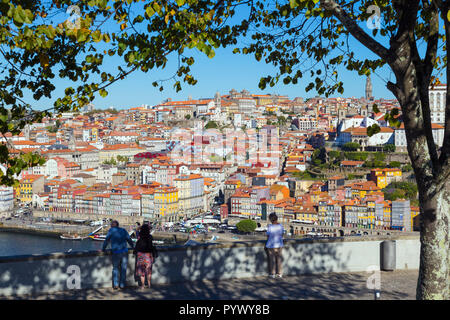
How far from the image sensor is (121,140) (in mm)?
42281

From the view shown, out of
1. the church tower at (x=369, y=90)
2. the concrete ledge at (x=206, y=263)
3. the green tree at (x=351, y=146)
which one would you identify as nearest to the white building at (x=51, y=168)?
the green tree at (x=351, y=146)

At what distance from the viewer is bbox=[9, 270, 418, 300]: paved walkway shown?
89.9 inches

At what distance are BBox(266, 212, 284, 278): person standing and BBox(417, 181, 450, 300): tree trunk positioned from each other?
1.01m

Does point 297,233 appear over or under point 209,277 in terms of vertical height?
under

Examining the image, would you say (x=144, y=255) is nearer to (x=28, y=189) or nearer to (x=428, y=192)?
(x=428, y=192)

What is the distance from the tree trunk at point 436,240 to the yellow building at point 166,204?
22.6m

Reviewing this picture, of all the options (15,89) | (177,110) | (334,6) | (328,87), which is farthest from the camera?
(177,110)

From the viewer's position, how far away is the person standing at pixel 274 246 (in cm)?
258

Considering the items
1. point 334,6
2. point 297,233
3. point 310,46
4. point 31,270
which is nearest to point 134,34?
point 334,6

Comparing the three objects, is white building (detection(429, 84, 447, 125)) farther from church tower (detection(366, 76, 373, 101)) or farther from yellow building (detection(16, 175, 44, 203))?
church tower (detection(366, 76, 373, 101))

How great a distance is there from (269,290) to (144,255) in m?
0.60

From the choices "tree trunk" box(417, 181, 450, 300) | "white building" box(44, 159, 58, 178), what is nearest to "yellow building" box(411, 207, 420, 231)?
"tree trunk" box(417, 181, 450, 300)
